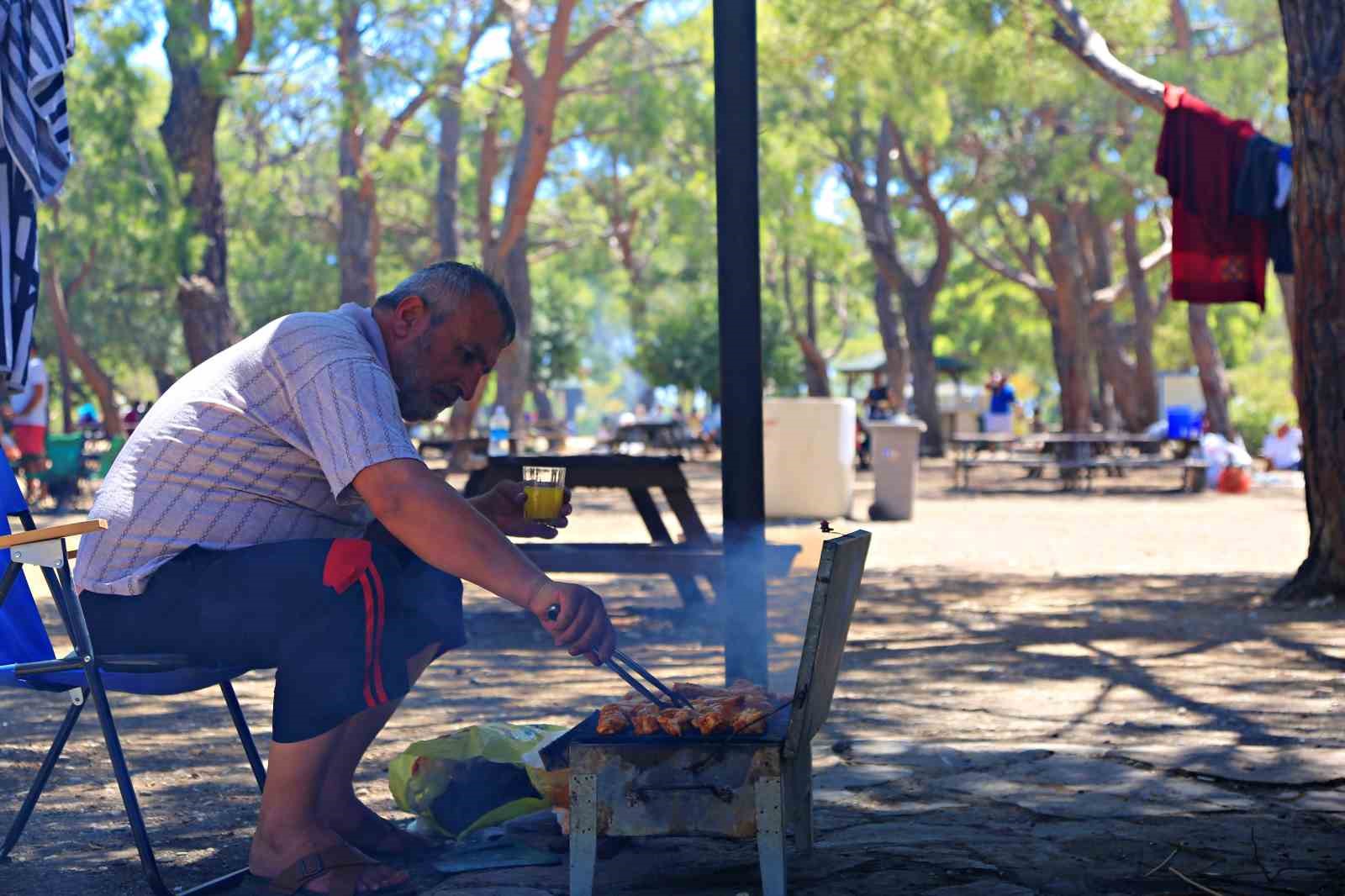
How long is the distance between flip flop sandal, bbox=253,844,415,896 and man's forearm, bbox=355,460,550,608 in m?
0.69

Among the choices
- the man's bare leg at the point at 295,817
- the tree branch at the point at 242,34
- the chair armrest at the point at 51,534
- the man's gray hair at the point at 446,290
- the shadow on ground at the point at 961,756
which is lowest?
the shadow on ground at the point at 961,756

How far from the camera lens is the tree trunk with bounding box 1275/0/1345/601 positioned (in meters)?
7.99

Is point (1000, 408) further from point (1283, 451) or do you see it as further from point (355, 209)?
point (355, 209)

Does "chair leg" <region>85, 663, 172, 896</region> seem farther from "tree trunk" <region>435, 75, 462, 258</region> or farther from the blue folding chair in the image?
"tree trunk" <region>435, 75, 462, 258</region>

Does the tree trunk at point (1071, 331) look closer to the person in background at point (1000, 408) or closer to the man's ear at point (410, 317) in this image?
the person in background at point (1000, 408)

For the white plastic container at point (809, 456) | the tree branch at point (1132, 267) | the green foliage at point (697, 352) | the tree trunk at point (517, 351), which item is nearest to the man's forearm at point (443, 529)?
the white plastic container at point (809, 456)

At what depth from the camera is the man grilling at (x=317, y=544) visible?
3164 millimetres

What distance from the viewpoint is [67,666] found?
3.31 m

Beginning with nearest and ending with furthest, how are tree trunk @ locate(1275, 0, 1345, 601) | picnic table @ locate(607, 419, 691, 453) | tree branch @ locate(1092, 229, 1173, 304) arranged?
tree trunk @ locate(1275, 0, 1345, 601) < tree branch @ locate(1092, 229, 1173, 304) < picnic table @ locate(607, 419, 691, 453)

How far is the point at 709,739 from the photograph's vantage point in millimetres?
3133

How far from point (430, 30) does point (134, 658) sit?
796 inches

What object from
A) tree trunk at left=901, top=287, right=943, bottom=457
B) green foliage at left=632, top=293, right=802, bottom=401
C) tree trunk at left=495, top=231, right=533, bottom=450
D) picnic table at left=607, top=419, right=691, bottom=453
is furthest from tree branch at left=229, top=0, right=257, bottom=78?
green foliage at left=632, top=293, right=802, bottom=401

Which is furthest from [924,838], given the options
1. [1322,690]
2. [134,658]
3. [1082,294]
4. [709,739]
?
[1082,294]

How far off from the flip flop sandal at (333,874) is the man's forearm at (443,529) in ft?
2.25
